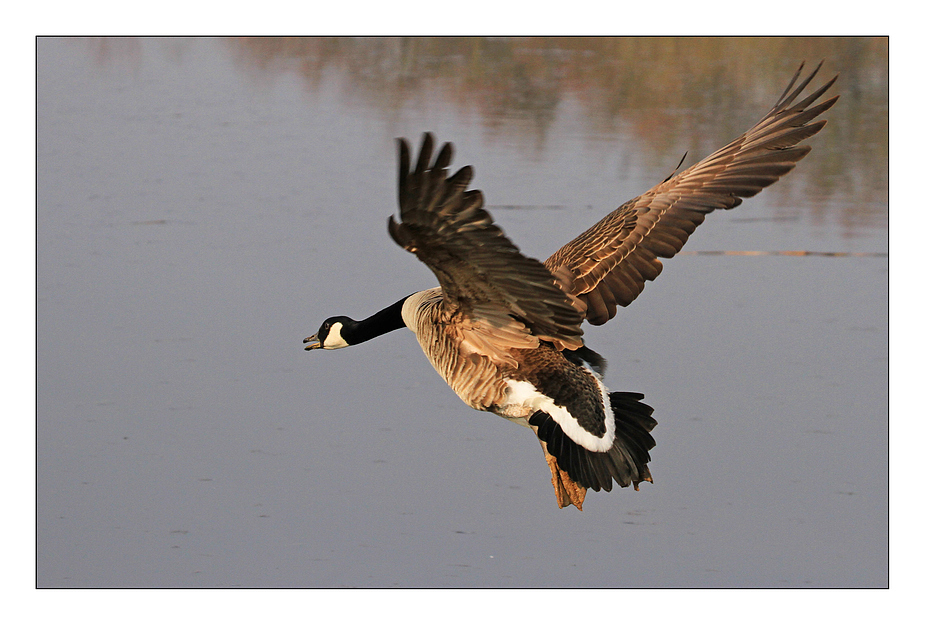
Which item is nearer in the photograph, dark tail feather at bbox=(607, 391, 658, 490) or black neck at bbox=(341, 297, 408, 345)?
dark tail feather at bbox=(607, 391, 658, 490)

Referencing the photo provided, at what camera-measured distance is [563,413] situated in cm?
412

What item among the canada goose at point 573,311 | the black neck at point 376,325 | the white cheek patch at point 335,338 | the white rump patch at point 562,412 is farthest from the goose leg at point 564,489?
the white cheek patch at point 335,338

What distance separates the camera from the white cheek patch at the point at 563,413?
160 inches

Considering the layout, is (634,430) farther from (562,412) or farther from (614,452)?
(562,412)

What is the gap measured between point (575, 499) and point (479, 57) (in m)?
6.87

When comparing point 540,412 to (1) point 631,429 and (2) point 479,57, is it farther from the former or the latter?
(2) point 479,57

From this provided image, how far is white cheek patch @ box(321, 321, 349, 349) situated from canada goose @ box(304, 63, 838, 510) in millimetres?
348

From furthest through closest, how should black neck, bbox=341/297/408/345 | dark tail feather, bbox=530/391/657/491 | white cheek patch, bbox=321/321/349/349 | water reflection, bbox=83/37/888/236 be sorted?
water reflection, bbox=83/37/888/236 → white cheek patch, bbox=321/321/349/349 → black neck, bbox=341/297/408/345 → dark tail feather, bbox=530/391/657/491

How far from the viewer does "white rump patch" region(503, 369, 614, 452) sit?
13.4ft

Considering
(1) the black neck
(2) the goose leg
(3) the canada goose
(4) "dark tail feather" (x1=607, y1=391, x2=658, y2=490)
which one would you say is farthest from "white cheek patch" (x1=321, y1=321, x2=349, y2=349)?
(4) "dark tail feather" (x1=607, y1=391, x2=658, y2=490)

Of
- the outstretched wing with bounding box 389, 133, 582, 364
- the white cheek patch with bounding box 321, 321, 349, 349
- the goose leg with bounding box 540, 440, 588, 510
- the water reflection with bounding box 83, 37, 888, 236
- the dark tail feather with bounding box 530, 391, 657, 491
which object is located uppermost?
the water reflection with bounding box 83, 37, 888, 236

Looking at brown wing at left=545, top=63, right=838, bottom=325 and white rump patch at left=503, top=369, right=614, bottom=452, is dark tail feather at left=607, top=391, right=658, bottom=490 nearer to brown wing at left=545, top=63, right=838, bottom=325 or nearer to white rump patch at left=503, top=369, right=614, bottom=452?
white rump patch at left=503, top=369, right=614, bottom=452

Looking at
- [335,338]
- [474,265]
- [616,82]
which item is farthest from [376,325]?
[616,82]

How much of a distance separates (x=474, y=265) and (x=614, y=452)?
1070 mm
